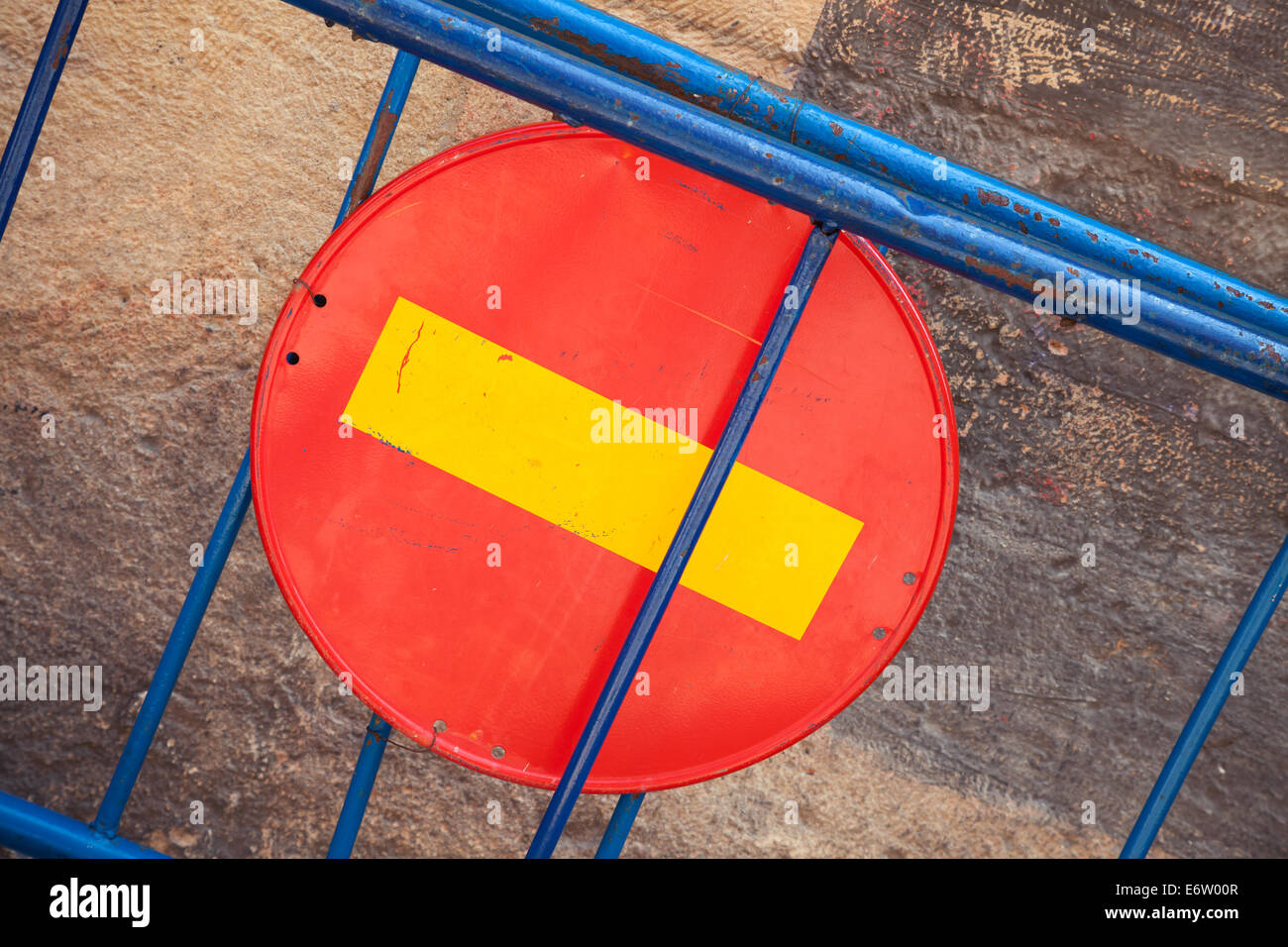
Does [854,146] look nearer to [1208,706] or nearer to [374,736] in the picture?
[1208,706]

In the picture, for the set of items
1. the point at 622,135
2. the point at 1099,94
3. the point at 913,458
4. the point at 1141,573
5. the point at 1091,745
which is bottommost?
the point at 1091,745

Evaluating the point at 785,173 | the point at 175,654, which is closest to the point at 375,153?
the point at 785,173

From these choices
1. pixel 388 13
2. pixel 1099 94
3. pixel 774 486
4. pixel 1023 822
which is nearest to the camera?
pixel 388 13

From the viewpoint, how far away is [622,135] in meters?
1.03

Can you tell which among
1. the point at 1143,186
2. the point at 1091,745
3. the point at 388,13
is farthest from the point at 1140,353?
the point at 388,13

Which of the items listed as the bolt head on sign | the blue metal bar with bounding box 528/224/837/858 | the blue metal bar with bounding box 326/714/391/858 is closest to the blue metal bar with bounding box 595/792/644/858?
the bolt head on sign

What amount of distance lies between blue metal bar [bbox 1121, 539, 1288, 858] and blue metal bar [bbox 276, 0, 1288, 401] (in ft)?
1.19

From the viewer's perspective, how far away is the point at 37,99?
1.11 m

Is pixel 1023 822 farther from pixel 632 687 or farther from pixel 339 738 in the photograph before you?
pixel 339 738

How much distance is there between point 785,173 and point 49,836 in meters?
1.54

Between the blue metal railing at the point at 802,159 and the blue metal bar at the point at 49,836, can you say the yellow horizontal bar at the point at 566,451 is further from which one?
the blue metal bar at the point at 49,836

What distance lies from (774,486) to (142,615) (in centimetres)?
205

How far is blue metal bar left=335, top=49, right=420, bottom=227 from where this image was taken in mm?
1527

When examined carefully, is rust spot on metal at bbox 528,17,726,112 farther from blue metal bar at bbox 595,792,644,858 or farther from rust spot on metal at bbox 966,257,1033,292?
blue metal bar at bbox 595,792,644,858
